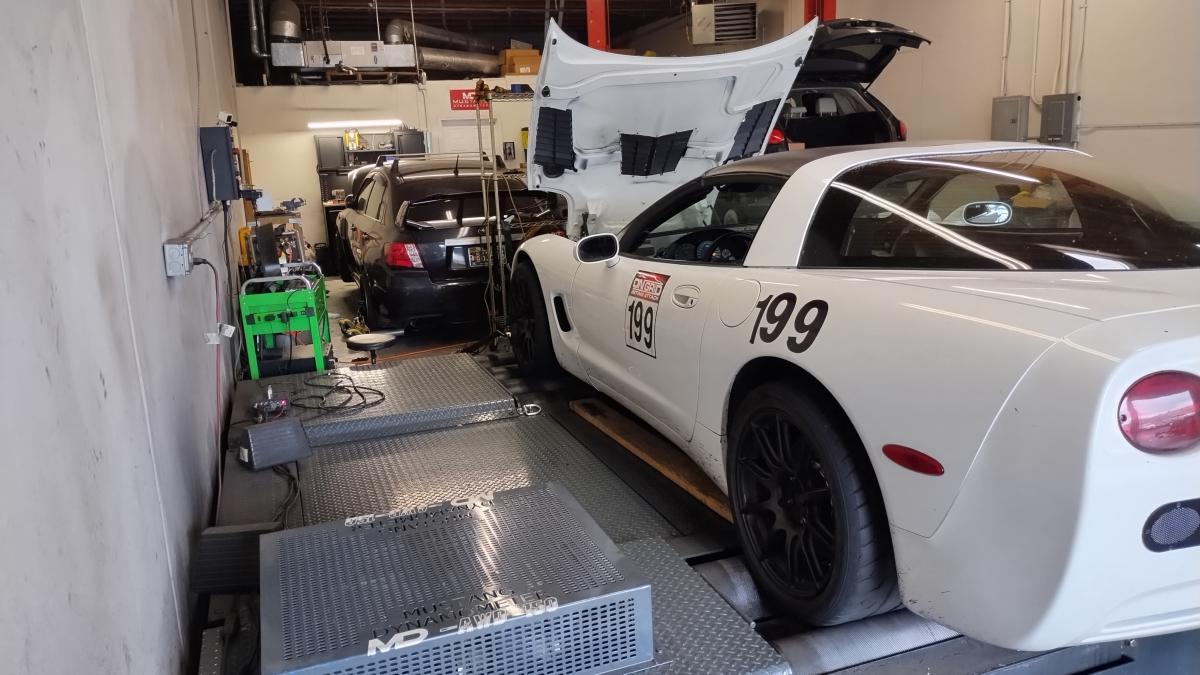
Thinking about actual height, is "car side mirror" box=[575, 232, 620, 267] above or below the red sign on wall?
below

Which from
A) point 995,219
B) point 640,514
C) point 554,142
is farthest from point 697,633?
point 554,142

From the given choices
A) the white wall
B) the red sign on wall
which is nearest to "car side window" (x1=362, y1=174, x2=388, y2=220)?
the white wall

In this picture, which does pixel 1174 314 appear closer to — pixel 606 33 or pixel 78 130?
pixel 78 130

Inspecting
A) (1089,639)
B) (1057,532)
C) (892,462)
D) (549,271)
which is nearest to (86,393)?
(892,462)

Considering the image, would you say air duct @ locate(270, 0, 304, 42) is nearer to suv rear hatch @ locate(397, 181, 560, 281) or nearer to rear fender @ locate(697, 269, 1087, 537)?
suv rear hatch @ locate(397, 181, 560, 281)

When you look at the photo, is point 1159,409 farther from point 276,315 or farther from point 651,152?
point 276,315

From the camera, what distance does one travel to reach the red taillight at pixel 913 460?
157 centimetres

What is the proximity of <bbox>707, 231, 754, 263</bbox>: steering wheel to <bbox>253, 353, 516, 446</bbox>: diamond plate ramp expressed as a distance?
1.40m

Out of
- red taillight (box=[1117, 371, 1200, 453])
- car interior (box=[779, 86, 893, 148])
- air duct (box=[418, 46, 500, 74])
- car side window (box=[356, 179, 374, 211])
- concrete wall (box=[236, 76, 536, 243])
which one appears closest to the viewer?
red taillight (box=[1117, 371, 1200, 453])

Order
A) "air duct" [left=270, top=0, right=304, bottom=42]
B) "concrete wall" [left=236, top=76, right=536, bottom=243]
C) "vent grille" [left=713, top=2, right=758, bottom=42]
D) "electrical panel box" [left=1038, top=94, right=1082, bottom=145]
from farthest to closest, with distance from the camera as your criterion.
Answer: "concrete wall" [left=236, top=76, right=536, bottom=243], "air duct" [left=270, top=0, right=304, bottom=42], "vent grille" [left=713, top=2, right=758, bottom=42], "electrical panel box" [left=1038, top=94, right=1082, bottom=145]

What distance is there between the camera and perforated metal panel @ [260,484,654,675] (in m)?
1.61

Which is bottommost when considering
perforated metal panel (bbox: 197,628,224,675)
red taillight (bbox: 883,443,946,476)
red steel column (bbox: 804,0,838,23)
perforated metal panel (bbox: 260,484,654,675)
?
perforated metal panel (bbox: 197,628,224,675)

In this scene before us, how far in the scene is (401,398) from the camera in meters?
3.90

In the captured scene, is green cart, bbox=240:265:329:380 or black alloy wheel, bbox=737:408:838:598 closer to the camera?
black alloy wheel, bbox=737:408:838:598
